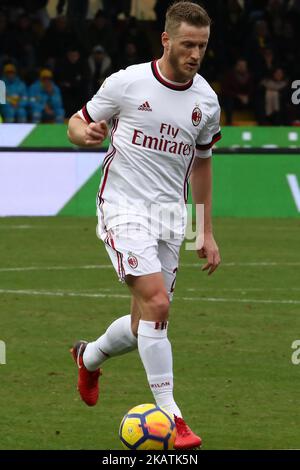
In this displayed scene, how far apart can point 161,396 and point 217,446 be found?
0.41 meters

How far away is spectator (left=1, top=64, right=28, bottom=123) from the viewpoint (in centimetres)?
2412

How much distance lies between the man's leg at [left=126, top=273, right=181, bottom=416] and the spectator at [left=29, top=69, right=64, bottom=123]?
17356 mm

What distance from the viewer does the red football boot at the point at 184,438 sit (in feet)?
23.4

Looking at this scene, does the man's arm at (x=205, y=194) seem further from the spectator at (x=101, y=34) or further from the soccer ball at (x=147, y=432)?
the spectator at (x=101, y=34)

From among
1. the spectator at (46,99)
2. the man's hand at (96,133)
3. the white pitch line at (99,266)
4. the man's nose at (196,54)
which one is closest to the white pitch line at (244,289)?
the white pitch line at (99,266)

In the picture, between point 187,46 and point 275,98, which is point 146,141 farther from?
point 275,98

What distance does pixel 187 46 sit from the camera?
24.6 ft

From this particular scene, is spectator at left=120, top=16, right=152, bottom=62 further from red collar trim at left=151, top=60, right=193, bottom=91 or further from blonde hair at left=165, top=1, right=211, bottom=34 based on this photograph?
blonde hair at left=165, top=1, right=211, bottom=34

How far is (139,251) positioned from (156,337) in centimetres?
48

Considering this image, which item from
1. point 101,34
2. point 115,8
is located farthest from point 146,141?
point 115,8

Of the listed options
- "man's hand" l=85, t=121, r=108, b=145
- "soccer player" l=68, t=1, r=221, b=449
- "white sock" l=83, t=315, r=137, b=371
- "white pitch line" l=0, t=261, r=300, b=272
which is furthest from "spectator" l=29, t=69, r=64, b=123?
"man's hand" l=85, t=121, r=108, b=145

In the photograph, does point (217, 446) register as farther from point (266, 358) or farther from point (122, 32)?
point (122, 32)

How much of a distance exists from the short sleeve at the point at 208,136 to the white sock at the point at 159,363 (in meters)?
1.17

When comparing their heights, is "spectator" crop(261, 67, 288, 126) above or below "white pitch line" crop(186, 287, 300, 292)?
below
